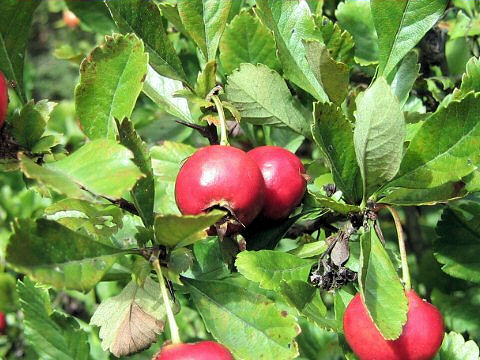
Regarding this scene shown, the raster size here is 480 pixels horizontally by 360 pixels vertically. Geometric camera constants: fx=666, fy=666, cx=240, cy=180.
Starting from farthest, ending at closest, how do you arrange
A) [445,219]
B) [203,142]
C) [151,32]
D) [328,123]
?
[203,142]
[445,219]
[151,32]
[328,123]

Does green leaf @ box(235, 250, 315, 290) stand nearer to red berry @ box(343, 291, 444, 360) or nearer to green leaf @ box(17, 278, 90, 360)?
red berry @ box(343, 291, 444, 360)

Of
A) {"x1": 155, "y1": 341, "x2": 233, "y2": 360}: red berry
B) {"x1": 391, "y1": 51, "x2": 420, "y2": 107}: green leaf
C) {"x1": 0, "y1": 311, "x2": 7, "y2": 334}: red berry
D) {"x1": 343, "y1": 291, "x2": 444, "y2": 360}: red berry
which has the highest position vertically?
{"x1": 391, "y1": 51, "x2": 420, "y2": 107}: green leaf

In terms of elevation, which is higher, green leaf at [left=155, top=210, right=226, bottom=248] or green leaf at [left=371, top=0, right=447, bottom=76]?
green leaf at [left=371, top=0, right=447, bottom=76]

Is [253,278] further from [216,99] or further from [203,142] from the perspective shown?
[203,142]

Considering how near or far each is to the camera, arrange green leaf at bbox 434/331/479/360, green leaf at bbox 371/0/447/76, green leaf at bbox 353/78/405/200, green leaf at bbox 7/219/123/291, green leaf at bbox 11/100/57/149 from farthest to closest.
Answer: green leaf at bbox 434/331/479/360
green leaf at bbox 371/0/447/76
green leaf at bbox 11/100/57/149
green leaf at bbox 353/78/405/200
green leaf at bbox 7/219/123/291

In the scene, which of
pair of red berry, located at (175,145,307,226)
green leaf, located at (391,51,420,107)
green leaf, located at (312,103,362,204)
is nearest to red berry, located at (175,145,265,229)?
pair of red berry, located at (175,145,307,226)

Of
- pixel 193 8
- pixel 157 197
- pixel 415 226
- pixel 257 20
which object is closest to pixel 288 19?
pixel 257 20

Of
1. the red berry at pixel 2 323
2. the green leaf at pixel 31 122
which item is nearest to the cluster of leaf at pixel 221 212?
the green leaf at pixel 31 122

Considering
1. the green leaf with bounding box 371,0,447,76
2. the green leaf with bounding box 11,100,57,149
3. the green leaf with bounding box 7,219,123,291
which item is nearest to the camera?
the green leaf with bounding box 7,219,123,291
